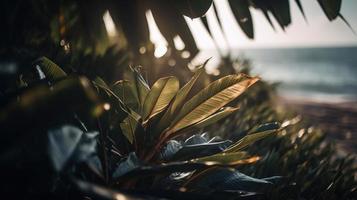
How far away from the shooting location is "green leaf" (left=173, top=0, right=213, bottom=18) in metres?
1.39

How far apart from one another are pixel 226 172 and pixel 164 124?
26 cm

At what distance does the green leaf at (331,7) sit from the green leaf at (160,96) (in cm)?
81

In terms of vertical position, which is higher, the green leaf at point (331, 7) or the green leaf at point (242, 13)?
the green leaf at point (242, 13)

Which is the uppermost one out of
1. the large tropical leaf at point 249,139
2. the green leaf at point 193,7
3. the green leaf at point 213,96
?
the green leaf at point 193,7

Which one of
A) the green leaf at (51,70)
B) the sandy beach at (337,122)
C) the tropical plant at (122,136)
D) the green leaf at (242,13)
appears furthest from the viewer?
the sandy beach at (337,122)

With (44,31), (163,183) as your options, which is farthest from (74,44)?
(163,183)

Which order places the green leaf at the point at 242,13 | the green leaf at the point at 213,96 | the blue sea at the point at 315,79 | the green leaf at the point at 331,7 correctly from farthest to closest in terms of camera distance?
1. the blue sea at the point at 315,79
2. the green leaf at the point at 242,13
3. the green leaf at the point at 331,7
4. the green leaf at the point at 213,96

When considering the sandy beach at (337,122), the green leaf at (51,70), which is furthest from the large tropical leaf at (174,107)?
the sandy beach at (337,122)

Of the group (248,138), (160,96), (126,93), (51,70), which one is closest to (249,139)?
(248,138)

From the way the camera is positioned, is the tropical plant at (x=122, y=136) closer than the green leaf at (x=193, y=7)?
Yes

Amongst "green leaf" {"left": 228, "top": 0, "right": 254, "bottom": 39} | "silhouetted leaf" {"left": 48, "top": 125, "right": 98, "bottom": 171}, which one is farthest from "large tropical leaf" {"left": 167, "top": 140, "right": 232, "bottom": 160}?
"green leaf" {"left": 228, "top": 0, "right": 254, "bottom": 39}

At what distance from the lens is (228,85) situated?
1.23m

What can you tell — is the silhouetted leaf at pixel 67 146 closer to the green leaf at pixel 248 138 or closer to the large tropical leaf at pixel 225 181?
the large tropical leaf at pixel 225 181

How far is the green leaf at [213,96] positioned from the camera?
1219 mm
